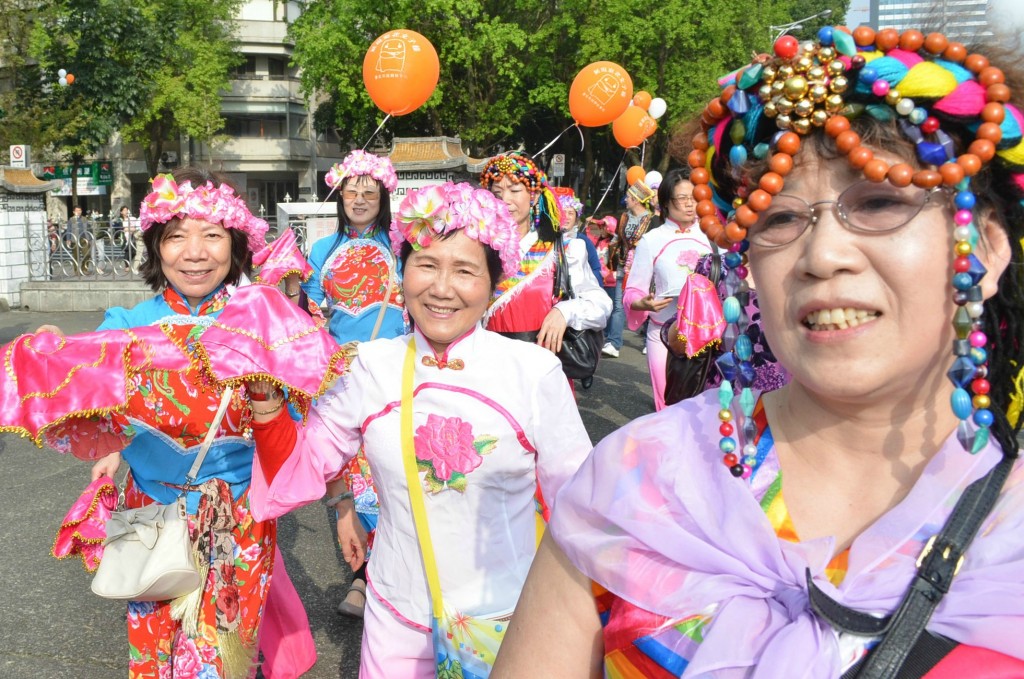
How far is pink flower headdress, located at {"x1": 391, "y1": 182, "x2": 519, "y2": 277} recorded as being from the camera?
111 inches

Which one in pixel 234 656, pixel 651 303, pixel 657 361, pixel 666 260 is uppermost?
pixel 666 260

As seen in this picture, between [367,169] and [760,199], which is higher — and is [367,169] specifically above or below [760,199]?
above

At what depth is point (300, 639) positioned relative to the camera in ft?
11.4

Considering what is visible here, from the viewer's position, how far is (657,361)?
5.54 metres

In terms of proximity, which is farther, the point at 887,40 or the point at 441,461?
the point at 441,461

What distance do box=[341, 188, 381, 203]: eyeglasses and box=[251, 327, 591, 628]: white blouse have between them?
3003 mm

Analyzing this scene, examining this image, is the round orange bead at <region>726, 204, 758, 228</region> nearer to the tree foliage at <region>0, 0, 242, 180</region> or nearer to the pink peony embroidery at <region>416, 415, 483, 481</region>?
the pink peony embroidery at <region>416, 415, 483, 481</region>

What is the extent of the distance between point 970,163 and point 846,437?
419mm

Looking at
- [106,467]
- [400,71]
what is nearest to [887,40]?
[106,467]

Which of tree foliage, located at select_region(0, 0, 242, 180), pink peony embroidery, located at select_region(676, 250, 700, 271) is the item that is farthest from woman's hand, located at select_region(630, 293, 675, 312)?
tree foliage, located at select_region(0, 0, 242, 180)

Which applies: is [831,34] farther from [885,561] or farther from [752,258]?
[885,561]

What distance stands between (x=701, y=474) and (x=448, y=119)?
3226 cm

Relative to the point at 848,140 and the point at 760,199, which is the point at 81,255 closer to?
the point at 760,199

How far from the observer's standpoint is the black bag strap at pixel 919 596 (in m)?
1.09
